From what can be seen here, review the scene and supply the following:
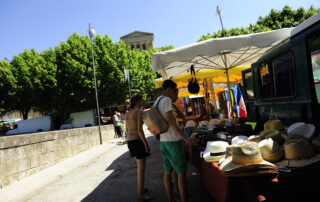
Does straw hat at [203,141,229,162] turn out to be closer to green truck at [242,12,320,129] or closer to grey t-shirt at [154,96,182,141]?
grey t-shirt at [154,96,182,141]

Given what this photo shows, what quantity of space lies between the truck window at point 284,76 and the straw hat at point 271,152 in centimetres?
130

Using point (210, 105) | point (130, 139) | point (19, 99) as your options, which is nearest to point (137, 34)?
point (19, 99)

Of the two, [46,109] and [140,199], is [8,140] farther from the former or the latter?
[46,109]

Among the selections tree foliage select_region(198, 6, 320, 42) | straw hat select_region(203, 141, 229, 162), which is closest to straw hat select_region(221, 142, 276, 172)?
straw hat select_region(203, 141, 229, 162)

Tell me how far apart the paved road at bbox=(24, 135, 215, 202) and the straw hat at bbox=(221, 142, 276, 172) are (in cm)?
162

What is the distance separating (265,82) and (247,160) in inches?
103

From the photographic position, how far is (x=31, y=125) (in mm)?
29734

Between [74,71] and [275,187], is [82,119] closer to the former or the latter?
[74,71]

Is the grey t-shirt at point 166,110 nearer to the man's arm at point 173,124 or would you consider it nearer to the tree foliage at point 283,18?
the man's arm at point 173,124

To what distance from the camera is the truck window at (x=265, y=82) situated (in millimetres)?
4198

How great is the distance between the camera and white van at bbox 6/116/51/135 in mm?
29016

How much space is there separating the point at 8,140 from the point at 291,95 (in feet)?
22.8

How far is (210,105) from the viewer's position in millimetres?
8992

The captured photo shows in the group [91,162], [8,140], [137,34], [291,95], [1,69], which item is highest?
[137,34]
